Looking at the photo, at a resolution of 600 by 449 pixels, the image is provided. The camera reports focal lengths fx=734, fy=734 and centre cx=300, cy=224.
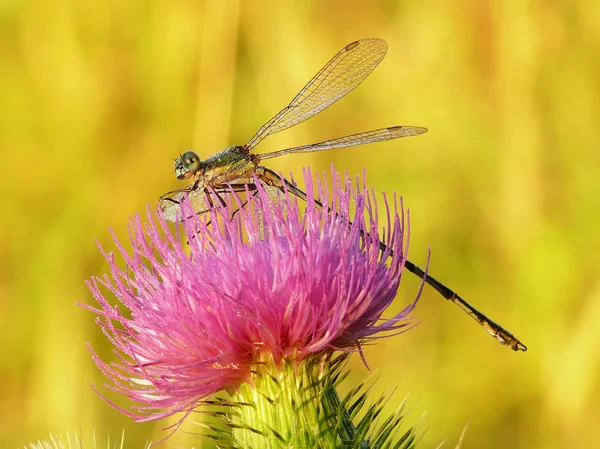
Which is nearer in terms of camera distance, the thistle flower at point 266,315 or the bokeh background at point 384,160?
the thistle flower at point 266,315

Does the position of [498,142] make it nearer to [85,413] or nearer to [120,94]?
[120,94]

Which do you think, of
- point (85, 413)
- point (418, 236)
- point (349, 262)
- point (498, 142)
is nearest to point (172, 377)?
point (349, 262)

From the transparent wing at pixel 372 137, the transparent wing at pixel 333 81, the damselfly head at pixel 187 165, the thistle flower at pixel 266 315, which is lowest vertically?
the thistle flower at pixel 266 315

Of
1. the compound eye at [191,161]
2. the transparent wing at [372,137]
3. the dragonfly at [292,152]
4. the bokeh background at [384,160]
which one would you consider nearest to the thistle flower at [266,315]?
the dragonfly at [292,152]

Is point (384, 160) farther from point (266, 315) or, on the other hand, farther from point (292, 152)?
point (266, 315)

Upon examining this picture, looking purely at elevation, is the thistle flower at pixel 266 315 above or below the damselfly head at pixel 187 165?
below

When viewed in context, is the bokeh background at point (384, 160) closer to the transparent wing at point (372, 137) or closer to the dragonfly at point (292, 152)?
the dragonfly at point (292, 152)
